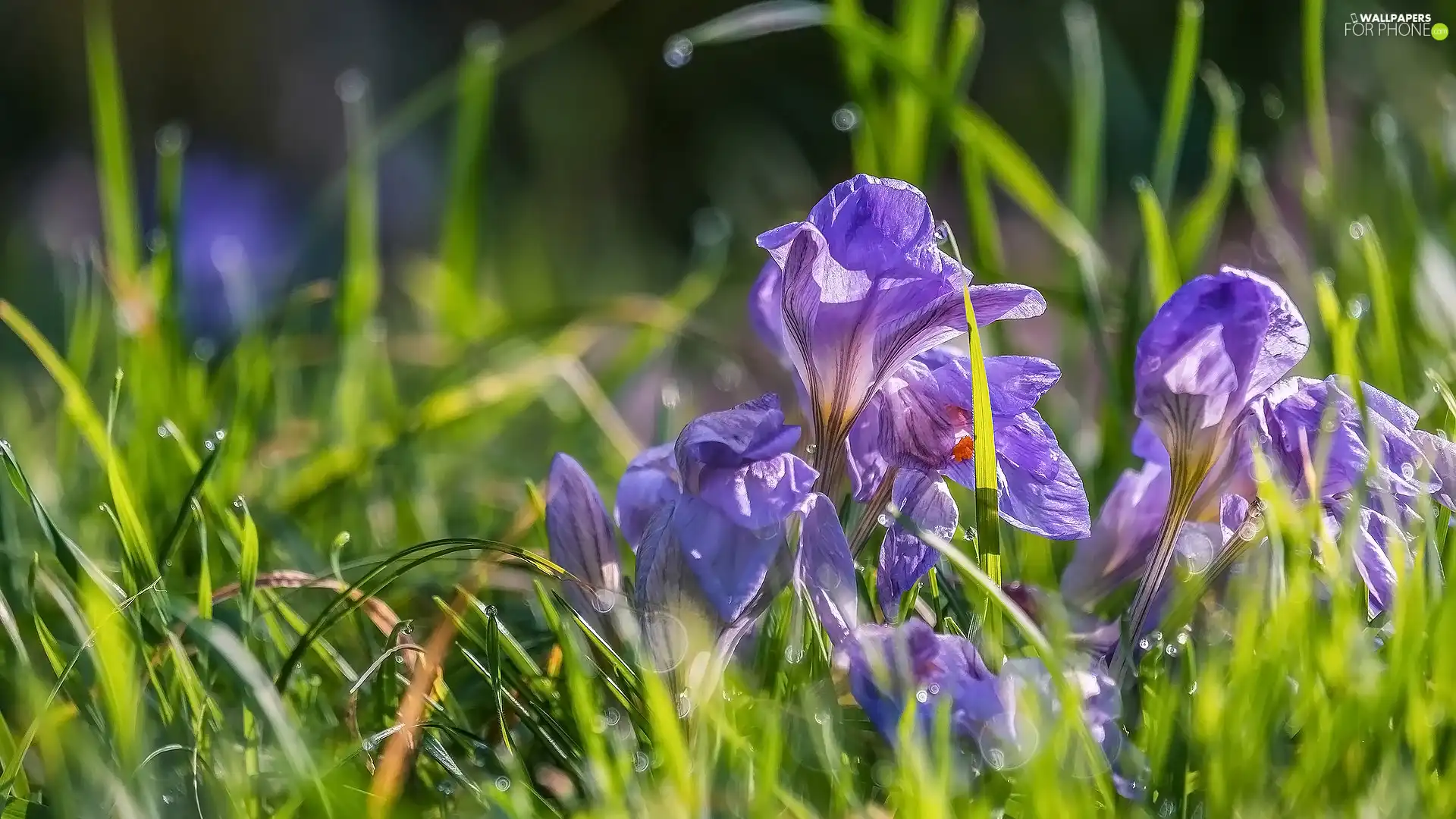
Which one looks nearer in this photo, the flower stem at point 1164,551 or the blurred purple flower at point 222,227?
the flower stem at point 1164,551

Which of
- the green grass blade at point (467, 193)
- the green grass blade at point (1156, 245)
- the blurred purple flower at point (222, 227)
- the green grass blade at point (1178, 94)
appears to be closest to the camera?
the green grass blade at point (1156, 245)

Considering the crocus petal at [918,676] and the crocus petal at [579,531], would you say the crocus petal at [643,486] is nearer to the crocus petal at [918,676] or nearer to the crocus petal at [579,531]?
the crocus petal at [579,531]

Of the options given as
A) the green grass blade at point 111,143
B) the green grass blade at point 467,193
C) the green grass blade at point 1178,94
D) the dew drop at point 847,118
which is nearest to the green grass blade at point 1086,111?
the green grass blade at point 1178,94

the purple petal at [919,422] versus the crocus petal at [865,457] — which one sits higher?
the purple petal at [919,422]

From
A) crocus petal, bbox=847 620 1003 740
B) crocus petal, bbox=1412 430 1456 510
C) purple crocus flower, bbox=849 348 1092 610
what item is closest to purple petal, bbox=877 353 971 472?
purple crocus flower, bbox=849 348 1092 610

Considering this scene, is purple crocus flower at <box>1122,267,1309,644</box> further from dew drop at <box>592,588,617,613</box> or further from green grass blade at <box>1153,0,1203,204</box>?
green grass blade at <box>1153,0,1203,204</box>

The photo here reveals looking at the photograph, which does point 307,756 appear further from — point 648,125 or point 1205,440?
point 648,125

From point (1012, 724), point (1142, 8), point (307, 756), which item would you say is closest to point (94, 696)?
point (307, 756)
